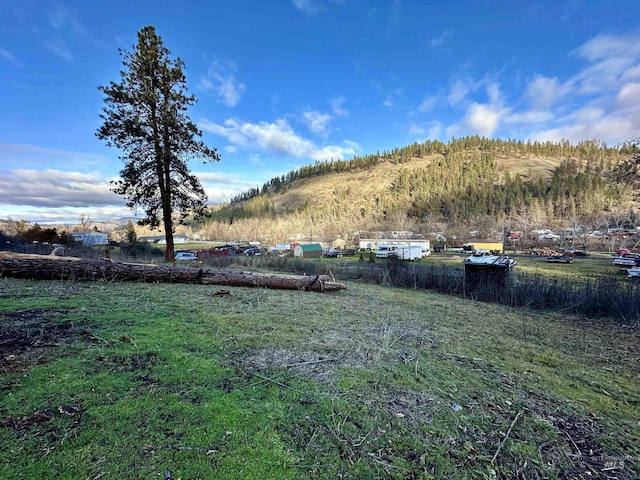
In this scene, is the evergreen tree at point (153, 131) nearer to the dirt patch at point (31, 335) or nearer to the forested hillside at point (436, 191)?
the dirt patch at point (31, 335)

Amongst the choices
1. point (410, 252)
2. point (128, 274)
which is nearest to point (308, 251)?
point (410, 252)

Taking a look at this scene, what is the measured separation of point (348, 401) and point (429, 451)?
2.52 ft

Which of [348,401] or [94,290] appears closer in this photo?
[348,401]

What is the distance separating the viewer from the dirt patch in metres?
2.85

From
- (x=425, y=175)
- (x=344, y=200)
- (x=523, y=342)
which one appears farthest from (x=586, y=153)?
(x=523, y=342)

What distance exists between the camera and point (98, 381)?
2611 mm

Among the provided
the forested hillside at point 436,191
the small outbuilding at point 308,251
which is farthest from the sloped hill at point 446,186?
the small outbuilding at point 308,251

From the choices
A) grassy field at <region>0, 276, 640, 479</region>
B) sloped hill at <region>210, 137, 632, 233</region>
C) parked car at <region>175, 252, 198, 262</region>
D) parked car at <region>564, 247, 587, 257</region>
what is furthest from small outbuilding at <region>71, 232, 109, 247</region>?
sloped hill at <region>210, 137, 632, 233</region>

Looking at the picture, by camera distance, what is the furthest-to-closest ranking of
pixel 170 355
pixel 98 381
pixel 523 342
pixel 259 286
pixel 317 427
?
pixel 259 286 → pixel 523 342 → pixel 170 355 → pixel 98 381 → pixel 317 427

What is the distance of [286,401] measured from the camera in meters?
2.62

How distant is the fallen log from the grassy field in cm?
269

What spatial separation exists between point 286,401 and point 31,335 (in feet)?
10.6

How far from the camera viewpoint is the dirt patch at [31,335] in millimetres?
2850

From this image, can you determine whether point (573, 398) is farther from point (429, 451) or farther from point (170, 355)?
point (170, 355)
